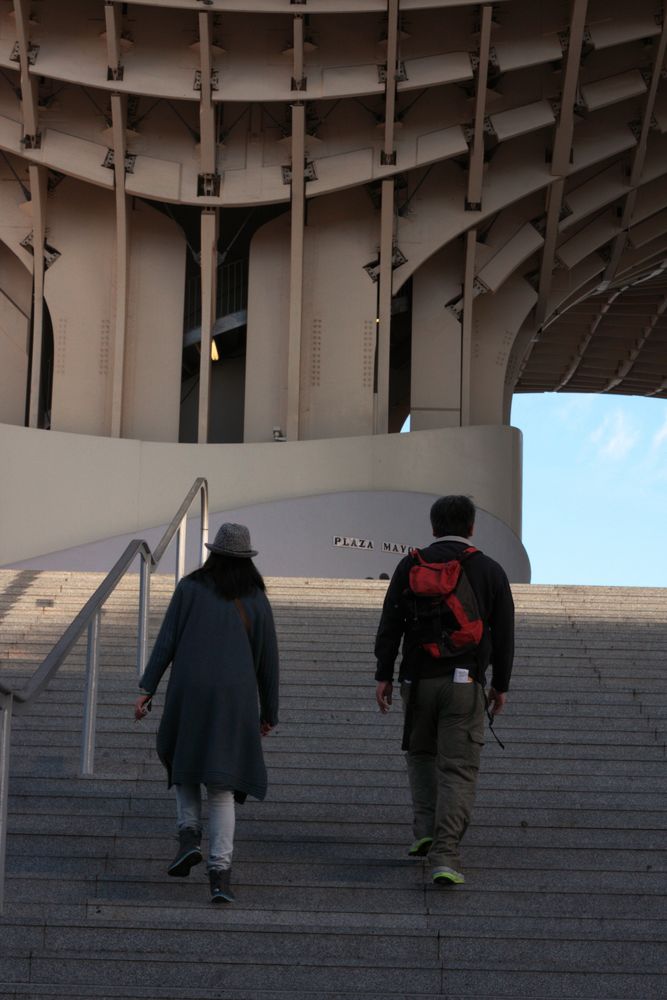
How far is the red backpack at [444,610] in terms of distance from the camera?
542cm

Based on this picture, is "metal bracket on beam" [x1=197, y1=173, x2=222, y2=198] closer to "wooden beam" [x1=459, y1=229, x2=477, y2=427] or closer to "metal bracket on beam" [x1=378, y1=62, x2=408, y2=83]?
"metal bracket on beam" [x1=378, y1=62, x2=408, y2=83]

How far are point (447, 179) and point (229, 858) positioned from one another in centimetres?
1471

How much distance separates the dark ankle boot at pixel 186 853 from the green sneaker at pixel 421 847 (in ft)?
2.81

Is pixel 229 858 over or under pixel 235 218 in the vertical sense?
under

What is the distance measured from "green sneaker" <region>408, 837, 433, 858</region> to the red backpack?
2.25ft

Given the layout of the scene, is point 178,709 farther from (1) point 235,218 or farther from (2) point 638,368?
(2) point 638,368

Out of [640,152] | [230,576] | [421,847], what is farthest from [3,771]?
[640,152]

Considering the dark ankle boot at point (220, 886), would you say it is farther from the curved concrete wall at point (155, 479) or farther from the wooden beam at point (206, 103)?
the wooden beam at point (206, 103)

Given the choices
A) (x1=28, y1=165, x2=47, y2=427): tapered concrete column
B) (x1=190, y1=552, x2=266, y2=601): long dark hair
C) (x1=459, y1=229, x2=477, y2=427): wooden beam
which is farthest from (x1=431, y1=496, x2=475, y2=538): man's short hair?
(x1=459, y1=229, x2=477, y2=427): wooden beam

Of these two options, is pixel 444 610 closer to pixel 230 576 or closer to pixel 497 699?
pixel 497 699

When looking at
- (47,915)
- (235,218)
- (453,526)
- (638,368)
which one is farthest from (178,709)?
(638,368)

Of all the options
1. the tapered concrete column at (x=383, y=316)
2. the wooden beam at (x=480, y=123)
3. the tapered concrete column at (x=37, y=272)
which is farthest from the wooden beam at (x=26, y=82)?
the wooden beam at (x=480, y=123)

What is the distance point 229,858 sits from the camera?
5.04 metres

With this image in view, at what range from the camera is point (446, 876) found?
16.9 ft
